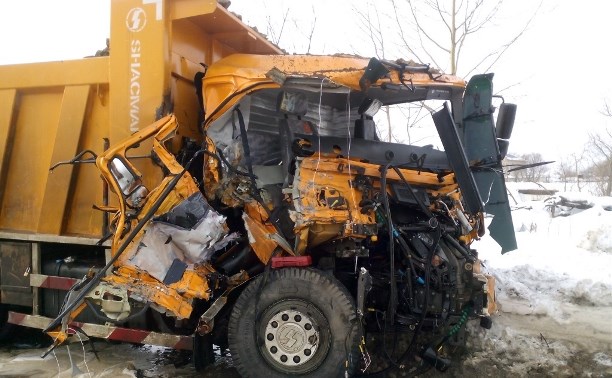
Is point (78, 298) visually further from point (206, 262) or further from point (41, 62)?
point (41, 62)

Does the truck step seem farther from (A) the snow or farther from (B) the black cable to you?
(A) the snow

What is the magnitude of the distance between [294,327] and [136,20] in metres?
2.96

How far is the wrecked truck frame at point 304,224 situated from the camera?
365 cm

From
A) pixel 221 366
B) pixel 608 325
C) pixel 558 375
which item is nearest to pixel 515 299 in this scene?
pixel 608 325

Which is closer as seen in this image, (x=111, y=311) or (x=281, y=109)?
(x=111, y=311)

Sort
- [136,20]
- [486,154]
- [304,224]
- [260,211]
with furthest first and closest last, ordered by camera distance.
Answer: [136,20] → [486,154] → [260,211] → [304,224]

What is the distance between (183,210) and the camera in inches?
149

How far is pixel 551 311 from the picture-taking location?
5.41 meters

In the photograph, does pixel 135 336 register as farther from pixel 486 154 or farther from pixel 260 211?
pixel 486 154

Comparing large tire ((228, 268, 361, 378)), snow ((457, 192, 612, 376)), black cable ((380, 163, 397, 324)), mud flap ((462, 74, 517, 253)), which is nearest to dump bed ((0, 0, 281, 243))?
large tire ((228, 268, 361, 378))

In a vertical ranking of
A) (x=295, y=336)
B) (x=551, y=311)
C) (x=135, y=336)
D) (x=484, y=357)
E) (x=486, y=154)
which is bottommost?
(x=484, y=357)

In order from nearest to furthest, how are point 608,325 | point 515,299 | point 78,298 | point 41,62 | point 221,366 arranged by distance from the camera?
point 78,298 < point 221,366 < point 41,62 < point 608,325 < point 515,299

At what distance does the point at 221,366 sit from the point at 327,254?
4.96 feet

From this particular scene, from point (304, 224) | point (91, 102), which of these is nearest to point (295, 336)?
point (304, 224)
